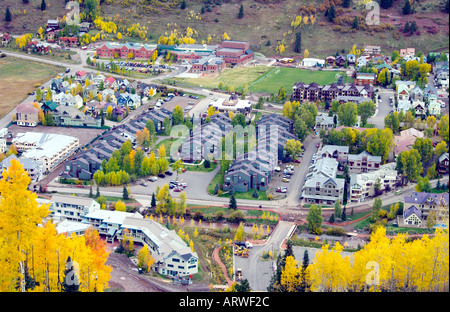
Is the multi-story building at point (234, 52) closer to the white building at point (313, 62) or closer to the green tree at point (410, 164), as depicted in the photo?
the white building at point (313, 62)

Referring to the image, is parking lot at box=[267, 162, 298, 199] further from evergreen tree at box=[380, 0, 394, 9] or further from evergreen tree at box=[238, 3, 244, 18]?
evergreen tree at box=[380, 0, 394, 9]

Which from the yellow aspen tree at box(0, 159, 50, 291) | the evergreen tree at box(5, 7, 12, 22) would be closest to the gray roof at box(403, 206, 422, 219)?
the yellow aspen tree at box(0, 159, 50, 291)

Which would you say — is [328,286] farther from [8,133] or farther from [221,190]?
[8,133]

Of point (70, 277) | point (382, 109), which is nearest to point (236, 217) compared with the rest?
point (70, 277)

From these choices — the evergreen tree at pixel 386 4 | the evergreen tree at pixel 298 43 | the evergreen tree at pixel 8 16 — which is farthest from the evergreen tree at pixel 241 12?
the evergreen tree at pixel 8 16

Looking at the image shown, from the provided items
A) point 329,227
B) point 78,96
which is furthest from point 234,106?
point 329,227

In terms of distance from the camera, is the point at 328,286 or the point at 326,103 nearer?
the point at 328,286

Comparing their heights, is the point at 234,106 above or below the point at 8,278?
above
